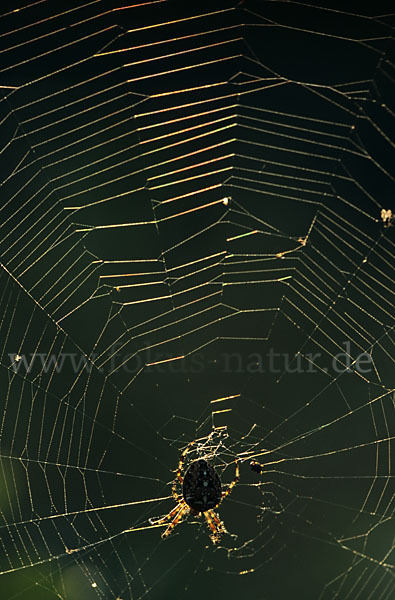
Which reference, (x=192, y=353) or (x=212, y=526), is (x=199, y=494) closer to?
(x=212, y=526)

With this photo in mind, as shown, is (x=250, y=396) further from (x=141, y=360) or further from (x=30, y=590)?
(x=30, y=590)

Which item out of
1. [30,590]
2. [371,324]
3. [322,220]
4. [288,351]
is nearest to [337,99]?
[322,220]

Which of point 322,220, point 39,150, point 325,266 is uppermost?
point 39,150

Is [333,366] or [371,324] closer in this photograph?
[333,366]

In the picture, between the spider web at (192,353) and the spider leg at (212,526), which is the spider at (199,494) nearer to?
the spider leg at (212,526)

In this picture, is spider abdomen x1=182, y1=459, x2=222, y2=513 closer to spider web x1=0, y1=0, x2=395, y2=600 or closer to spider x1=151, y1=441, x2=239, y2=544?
spider x1=151, y1=441, x2=239, y2=544

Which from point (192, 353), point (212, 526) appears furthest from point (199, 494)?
point (192, 353)
